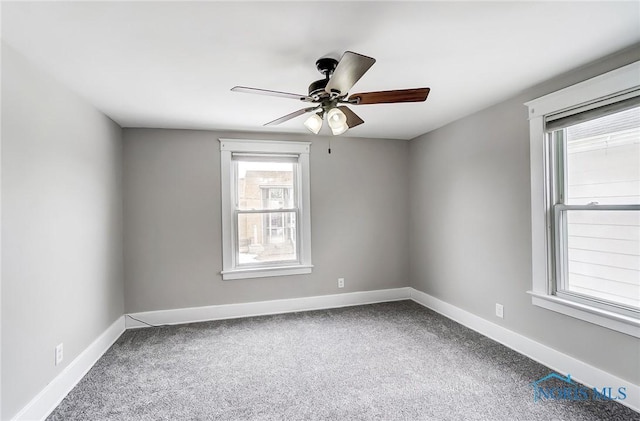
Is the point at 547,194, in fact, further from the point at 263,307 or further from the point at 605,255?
the point at 263,307

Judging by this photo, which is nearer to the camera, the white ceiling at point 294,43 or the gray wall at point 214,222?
the white ceiling at point 294,43

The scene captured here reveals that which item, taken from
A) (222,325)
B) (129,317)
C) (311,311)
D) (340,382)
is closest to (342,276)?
(311,311)

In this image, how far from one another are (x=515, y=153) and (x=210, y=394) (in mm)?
3150

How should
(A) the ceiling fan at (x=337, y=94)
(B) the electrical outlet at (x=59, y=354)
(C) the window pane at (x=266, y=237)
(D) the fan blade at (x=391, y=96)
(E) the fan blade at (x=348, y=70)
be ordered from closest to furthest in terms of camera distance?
(E) the fan blade at (x=348, y=70)
(A) the ceiling fan at (x=337, y=94)
(D) the fan blade at (x=391, y=96)
(B) the electrical outlet at (x=59, y=354)
(C) the window pane at (x=266, y=237)

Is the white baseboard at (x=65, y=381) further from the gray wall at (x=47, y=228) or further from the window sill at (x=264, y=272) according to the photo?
the window sill at (x=264, y=272)

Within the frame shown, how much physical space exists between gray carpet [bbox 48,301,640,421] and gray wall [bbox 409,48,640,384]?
33 cm

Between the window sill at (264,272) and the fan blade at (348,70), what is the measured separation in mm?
2539

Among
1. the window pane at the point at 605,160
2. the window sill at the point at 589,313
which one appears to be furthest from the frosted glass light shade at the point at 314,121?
the window sill at the point at 589,313

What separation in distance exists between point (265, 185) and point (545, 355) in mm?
3261

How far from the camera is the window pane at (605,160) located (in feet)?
6.57

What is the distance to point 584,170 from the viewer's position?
230 cm

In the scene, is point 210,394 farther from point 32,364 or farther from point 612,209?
point 612,209

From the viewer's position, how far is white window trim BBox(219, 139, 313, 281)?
3705mm

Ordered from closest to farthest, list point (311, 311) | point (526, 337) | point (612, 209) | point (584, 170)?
point (612, 209), point (584, 170), point (526, 337), point (311, 311)
